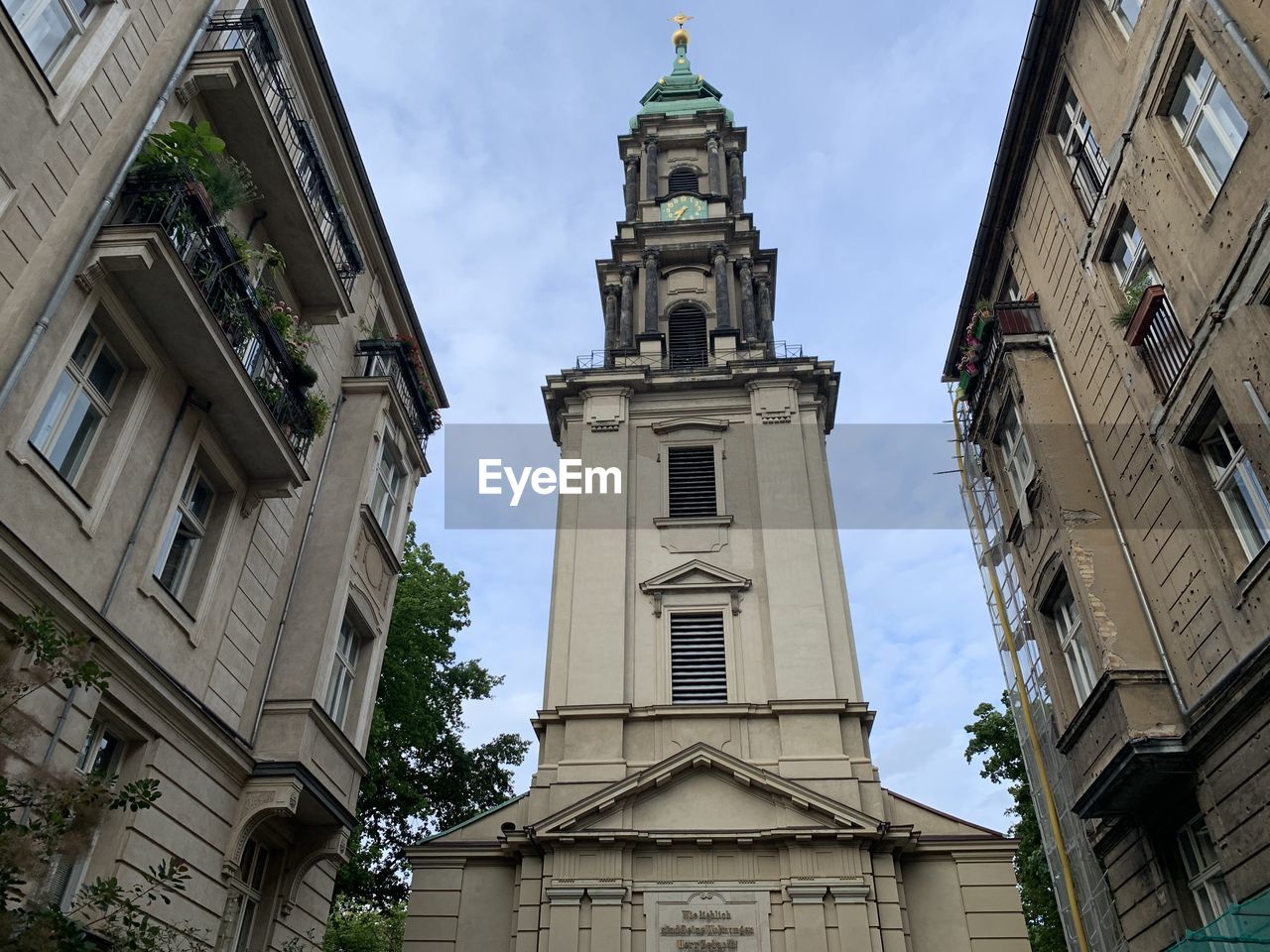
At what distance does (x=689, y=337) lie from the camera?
3122 centimetres

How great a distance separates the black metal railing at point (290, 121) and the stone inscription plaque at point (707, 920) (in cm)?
1247

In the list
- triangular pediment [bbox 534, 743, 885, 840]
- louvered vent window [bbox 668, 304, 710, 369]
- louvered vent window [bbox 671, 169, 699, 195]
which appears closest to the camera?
triangular pediment [bbox 534, 743, 885, 840]

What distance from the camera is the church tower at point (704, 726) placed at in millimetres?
18812

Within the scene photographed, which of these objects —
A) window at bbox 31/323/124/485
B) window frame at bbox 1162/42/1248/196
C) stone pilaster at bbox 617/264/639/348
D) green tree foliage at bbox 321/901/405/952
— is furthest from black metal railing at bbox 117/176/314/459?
green tree foliage at bbox 321/901/405/952

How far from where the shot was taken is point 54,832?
21.2 ft

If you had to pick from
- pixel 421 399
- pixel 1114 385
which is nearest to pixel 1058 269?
pixel 1114 385

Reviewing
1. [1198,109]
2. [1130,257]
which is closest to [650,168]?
[1130,257]

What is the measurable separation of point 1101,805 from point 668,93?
34975mm

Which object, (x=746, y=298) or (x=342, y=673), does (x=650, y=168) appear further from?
(x=342, y=673)

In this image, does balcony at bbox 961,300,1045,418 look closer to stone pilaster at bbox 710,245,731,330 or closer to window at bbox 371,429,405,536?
window at bbox 371,429,405,536

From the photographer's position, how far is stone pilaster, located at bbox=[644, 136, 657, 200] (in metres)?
35.0

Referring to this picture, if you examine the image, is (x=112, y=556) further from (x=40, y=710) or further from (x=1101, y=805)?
(x=1101, y=805)

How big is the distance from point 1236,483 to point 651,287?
71.7 ft

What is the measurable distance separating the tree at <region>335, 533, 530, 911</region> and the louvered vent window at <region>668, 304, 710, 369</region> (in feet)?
31.6
